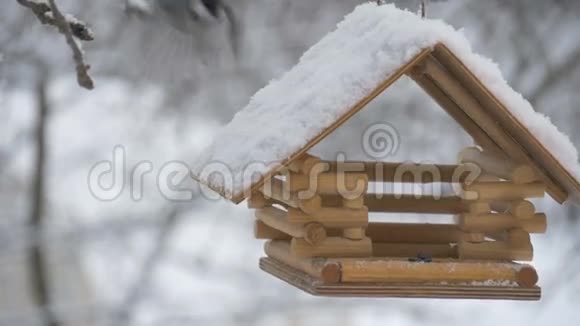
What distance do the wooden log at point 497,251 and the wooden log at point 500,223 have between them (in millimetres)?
24

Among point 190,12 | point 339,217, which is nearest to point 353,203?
point 339,217

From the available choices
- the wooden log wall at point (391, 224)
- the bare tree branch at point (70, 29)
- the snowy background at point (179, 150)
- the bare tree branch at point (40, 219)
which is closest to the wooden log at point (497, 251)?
the wooden log wall at point (391, 224)

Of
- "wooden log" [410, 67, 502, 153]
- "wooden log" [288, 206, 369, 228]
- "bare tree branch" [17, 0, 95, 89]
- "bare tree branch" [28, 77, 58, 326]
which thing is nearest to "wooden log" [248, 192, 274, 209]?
"wooden log" [288, 206, 369, 228]

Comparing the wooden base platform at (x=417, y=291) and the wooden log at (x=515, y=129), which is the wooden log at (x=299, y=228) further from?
the wooden log at (x=515, y=129)

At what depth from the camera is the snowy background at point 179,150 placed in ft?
9.55

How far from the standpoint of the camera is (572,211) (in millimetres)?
3160

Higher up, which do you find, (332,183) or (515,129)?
(515,129)

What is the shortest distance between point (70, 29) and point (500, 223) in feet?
2.66

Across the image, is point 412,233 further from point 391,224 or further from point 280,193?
point 280,193

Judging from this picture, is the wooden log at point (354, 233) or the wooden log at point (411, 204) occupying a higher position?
the wooden log at point (411, 204)

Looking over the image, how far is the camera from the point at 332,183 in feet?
4.44

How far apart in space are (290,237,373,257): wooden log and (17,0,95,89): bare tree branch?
1.84 feet

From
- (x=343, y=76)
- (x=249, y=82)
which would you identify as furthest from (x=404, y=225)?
(x=249, y=82)

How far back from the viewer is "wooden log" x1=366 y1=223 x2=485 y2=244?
155 centimetres
